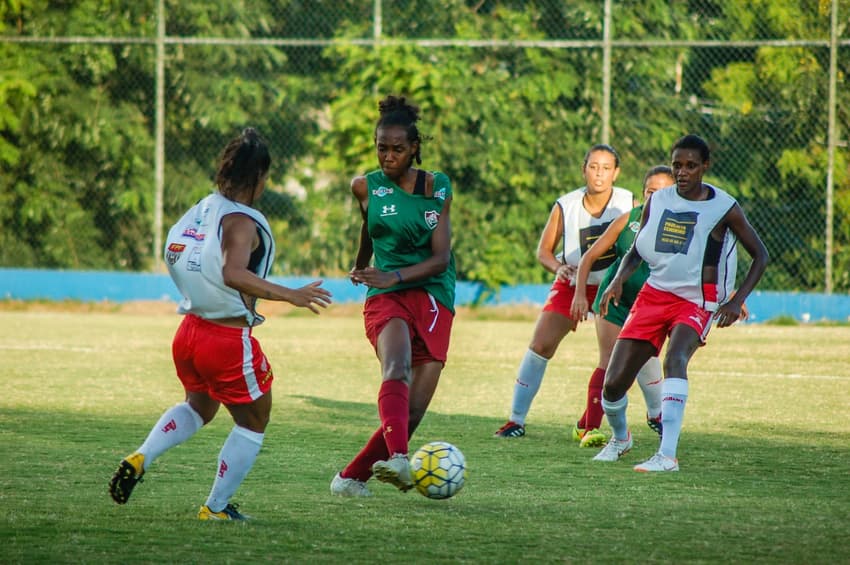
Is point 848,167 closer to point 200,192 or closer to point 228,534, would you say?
point 200,192

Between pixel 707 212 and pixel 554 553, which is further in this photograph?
pixel 707 212

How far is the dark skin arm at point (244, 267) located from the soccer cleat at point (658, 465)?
252cm

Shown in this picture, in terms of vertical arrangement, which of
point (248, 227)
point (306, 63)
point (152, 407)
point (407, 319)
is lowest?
point (152, 407)

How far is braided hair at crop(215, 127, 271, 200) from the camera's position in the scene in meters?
5.55

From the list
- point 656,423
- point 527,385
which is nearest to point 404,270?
point 527,385

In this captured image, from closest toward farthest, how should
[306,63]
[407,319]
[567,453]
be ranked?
[407,319], [567,453], [306,63]

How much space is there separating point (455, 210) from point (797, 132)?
16.0 feet

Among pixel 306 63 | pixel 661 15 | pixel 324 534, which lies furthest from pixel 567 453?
pixel 306 63

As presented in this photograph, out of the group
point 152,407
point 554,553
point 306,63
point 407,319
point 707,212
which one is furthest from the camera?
point 306,63

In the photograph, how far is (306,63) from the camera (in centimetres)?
2105

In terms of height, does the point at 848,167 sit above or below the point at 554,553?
above

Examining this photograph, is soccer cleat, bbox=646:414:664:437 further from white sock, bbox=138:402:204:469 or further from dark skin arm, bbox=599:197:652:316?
white sock, bbox=138:402:204:469

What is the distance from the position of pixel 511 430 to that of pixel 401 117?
2.97m

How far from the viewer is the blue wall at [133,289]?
18.8 metres
